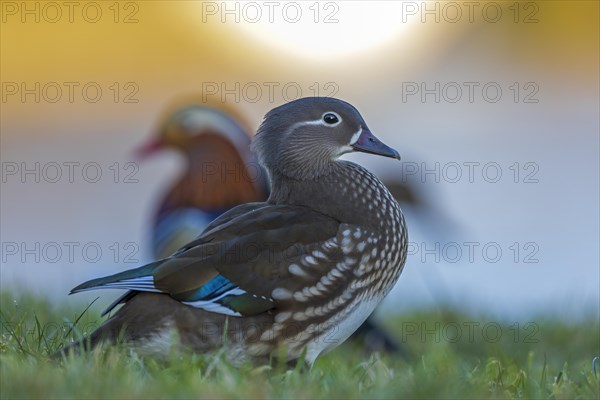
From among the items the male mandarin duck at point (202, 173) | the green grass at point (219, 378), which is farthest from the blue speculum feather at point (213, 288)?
the male mandarin duck at point (202, 173)

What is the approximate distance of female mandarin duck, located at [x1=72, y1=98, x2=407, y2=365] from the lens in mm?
4043

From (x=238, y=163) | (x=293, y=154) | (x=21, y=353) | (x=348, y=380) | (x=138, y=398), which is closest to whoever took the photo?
(x=138, y=398)

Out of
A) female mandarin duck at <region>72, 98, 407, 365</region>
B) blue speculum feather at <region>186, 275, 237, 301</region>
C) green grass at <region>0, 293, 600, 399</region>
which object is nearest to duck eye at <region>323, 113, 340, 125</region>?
female mandarin duck at <region>72, 98, 407, 365</region>

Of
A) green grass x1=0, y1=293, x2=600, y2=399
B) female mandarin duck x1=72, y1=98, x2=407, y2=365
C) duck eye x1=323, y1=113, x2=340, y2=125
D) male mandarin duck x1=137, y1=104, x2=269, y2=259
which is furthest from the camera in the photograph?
male mandarin duck x1=137, y1=104, x2=269, y2=259

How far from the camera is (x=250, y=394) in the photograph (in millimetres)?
3154

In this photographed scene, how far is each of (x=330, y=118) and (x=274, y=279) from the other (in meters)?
0.91

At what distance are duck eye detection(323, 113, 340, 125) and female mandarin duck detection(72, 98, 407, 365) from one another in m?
0.30

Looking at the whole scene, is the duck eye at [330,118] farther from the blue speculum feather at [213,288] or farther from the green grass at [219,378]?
the green grass at [219,378]

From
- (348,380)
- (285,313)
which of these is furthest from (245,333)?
(348,380)

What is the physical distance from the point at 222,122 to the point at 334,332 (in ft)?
12.4

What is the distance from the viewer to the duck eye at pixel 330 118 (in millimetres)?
4695

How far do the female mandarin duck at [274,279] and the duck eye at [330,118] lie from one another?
298 millimetres

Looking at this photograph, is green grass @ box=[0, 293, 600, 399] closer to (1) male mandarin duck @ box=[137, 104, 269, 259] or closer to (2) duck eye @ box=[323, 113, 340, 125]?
(2) duck eye @ box=[323, 113, 340, 125]

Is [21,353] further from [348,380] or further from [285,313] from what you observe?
[348,380]
